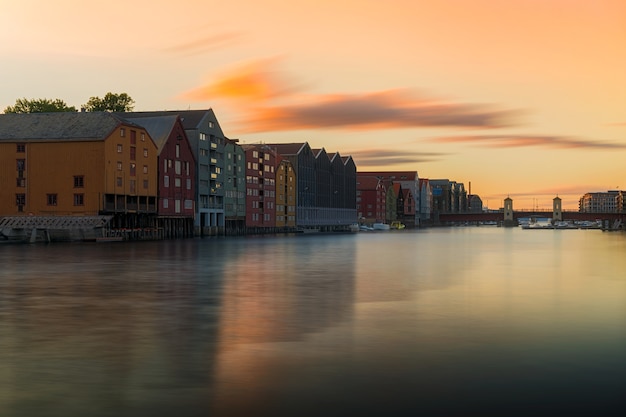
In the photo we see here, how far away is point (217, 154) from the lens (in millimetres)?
160875

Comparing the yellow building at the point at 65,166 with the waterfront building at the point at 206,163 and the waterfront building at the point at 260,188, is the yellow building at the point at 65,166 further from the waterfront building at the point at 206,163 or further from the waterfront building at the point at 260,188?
the waterfront building at the point at 260,188

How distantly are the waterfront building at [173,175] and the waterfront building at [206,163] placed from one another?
4440 millimetres

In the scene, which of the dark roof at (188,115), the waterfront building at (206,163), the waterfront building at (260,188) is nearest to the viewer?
the dark roof at (188,115)

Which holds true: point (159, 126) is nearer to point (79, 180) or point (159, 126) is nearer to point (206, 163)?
point (206, 163)

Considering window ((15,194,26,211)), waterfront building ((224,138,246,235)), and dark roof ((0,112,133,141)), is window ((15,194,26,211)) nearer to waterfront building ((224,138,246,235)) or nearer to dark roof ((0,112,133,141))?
dark roof ((0,112,133,141))

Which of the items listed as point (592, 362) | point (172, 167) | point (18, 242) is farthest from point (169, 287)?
point (172, 167)

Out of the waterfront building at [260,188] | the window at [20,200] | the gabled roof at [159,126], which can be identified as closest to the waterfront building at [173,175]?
the gabled roof at [159,126]

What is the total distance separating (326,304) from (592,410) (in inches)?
753

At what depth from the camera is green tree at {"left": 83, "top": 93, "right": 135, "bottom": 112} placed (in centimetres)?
17050

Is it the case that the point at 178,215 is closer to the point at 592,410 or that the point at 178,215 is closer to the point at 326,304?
the point at 326,304

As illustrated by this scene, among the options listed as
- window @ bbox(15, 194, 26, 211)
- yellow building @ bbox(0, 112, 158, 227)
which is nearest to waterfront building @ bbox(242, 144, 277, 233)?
yellow building @ bbox(0, 112, 158, 227)

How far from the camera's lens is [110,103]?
172 metres

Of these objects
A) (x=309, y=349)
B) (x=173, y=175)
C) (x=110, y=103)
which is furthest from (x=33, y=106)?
(x=309, y=349)

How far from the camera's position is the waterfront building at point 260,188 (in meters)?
182
